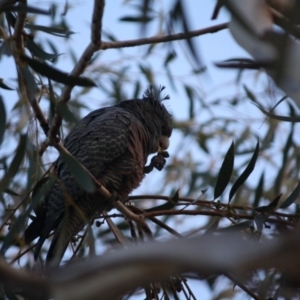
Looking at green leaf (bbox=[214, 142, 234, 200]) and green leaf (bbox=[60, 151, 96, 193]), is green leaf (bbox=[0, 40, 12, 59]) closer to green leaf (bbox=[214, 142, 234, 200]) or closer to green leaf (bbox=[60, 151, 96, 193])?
green leaf (bbox=[60, 151, 96, 193])

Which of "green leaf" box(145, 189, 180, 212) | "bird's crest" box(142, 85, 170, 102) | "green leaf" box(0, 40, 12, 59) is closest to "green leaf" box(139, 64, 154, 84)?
"bird's crest" box(142, 85, 170, 102)

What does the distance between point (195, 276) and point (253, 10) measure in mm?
614

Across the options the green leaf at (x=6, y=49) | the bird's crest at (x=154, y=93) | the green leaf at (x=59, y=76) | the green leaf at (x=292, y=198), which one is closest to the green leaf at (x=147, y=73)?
the bird's crest at (x=154, y=93)

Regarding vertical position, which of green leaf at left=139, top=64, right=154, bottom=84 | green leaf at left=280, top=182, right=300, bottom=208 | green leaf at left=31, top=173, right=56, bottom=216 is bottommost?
green leaf at left=280, top=182, right=300, bottom=208

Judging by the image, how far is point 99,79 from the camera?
5504 millimetres

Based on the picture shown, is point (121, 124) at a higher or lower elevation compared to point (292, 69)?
higher

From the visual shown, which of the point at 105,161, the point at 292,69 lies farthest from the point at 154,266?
the point at 105,161

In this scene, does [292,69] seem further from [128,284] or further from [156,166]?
[156,166]

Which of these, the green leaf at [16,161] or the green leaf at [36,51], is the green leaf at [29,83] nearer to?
the green leaf at [16,161]

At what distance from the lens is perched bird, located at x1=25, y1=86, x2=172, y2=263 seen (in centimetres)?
302

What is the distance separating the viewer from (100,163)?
10.6 ft

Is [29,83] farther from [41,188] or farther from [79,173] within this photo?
[41,188]

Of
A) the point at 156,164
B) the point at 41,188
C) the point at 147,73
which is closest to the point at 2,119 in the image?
the point at 41,188

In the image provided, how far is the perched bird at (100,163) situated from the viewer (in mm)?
3021
